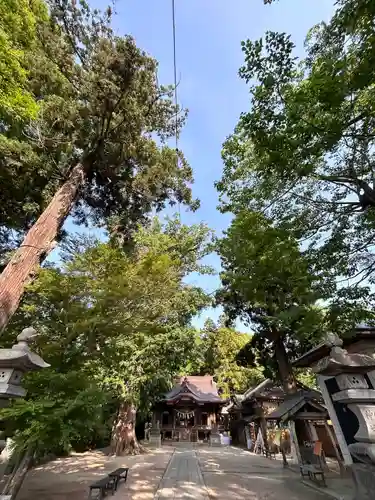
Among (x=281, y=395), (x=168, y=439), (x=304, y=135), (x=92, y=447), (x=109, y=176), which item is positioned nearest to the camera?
(x=304, y=135)

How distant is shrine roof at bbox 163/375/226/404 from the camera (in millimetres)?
23281

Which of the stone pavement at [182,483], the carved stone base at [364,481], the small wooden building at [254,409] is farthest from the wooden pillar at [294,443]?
the carved stone base at [364,481]

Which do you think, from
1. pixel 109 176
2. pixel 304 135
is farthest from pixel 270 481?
pixel 109 176

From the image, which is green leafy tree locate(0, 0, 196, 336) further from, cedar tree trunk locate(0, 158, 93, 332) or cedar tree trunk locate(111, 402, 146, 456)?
cedar tree trunk locate(111, 402, 146, 456)

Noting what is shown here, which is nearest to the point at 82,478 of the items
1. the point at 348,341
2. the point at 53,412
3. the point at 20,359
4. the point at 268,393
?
the point at 53,412

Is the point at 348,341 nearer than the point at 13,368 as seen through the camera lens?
No

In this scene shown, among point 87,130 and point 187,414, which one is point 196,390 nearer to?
point 187,414

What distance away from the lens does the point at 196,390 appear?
2512 centimetres

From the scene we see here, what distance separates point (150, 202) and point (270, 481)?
400 inches

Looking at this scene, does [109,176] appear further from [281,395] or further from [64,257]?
[281,395]

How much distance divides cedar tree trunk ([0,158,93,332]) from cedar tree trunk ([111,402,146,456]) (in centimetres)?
1191

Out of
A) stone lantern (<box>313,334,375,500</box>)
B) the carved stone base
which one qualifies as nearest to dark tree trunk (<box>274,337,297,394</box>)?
the carved stone base

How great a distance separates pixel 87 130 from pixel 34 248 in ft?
13.8

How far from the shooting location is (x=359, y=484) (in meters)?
4.52
